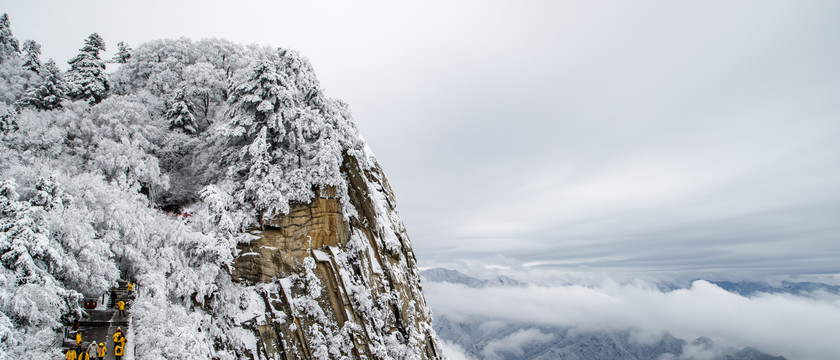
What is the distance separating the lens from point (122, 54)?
45469 millimetres

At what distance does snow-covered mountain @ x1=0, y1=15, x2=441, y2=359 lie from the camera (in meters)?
17.4

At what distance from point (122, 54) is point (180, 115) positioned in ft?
74.1

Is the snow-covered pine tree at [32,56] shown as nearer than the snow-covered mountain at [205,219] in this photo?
No

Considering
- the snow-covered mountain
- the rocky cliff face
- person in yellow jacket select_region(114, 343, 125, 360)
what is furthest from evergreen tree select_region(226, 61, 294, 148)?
person in yellow jacket select_region(114, 343, 125, 360)

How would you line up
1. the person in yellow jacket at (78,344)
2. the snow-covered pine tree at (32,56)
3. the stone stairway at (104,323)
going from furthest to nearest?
1. the snow-covered pine tree at (32,56)
2. the stone stairway at (104,323)
3. the person in yellow jacket at (78,344)

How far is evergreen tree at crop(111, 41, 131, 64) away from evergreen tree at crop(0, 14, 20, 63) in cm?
866

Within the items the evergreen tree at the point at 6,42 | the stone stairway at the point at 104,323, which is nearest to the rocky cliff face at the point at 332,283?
the stone stairway at the point at 104,323

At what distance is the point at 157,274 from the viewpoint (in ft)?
65.3

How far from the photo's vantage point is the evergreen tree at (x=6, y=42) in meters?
39.7

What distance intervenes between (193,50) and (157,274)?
100ft

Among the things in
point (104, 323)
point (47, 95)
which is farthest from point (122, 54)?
point (104, 323)

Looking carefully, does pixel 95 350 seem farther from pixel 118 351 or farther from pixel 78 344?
pixel 118 351

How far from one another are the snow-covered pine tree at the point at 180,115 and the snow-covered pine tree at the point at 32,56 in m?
16.8

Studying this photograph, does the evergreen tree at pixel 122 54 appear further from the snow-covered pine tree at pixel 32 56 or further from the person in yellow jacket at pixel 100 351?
the person in yellow jacket at pixel 100 351
